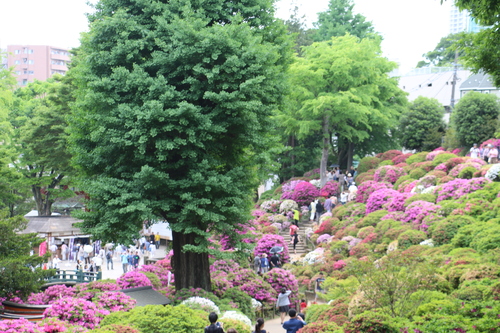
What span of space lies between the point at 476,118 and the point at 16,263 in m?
26.5

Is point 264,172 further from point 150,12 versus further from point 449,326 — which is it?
point 449,326

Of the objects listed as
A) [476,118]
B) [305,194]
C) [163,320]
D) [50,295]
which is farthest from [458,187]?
[50,295]

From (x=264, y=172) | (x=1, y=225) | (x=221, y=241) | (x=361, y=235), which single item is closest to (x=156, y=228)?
(x=221, y=241)

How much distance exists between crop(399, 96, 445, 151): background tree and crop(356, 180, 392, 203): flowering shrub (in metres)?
7.77

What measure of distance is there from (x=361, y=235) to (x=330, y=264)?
2840 mm

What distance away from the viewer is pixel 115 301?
1395 cm

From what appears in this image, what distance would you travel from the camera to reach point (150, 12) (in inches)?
672

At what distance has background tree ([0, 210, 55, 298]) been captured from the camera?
46.3 ft

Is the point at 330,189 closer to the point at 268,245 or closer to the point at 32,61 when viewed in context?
the point at 268,245

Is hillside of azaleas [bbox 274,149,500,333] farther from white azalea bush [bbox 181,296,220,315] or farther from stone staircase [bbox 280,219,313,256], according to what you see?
white azalea bush [bbox 181,296,220,315]

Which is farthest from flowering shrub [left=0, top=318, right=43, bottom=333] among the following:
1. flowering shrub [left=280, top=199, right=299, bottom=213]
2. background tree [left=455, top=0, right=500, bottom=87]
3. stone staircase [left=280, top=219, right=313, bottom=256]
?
flowering shrub [left=280, top=199, right=299, bottom=213]

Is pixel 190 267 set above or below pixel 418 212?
below

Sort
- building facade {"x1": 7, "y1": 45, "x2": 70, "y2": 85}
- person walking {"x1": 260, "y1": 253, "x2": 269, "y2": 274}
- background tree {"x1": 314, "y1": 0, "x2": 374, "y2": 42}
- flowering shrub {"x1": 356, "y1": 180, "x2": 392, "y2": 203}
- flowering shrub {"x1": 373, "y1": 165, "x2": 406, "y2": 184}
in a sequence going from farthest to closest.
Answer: building facade {"x1": 7, "y1": 45, "x2": 70, "y2": 85} → background tree {"x1": 314, "y1": 0, "x2": 374, "y2": 42} → flowering shrub {"x1": 373, "y1": 165, "x2": 406, "y2": 184} → flowering shrub {"x1": 356, "y1": 180, "x2": 392, "y2": 203} → person walking {"x1": 260, "y1": 253, "x2": 269, "y2": 274}

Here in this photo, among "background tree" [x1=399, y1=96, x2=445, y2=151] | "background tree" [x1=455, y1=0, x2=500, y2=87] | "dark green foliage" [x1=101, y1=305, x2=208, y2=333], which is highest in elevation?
"background tree" [x1=399, y1=96, x2=445, y2=151]
